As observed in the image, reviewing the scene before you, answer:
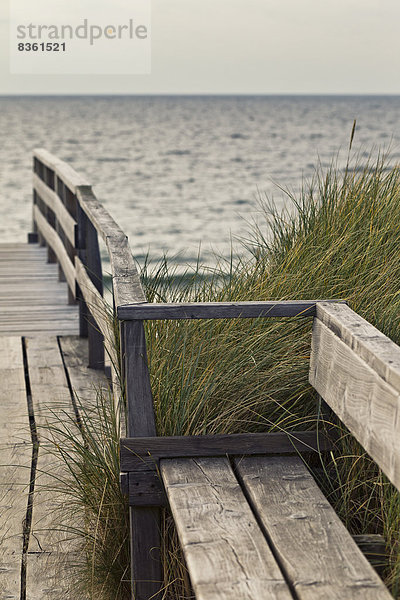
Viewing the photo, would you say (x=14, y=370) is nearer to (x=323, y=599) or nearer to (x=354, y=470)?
(x=354, y=470)

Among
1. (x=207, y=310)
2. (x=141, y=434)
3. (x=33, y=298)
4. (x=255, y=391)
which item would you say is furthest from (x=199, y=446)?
(x=33, y=298)

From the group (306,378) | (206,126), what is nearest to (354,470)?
(306,378)

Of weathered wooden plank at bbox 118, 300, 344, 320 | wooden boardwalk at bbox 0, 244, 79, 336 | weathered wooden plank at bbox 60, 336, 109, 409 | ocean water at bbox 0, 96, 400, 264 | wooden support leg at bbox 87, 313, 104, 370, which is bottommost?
ocean water at bbox 0, 96, 400, 264

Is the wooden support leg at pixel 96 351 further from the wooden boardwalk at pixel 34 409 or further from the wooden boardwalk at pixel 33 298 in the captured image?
the wooden boardwalk at pixel 33 298

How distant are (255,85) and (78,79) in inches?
949

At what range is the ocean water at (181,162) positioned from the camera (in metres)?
18.2

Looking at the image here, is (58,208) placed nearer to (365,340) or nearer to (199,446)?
(199,446)

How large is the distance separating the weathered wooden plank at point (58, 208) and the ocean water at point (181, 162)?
2.34 ft

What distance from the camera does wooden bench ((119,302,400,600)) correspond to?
5.64ft

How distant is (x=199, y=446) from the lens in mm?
2348

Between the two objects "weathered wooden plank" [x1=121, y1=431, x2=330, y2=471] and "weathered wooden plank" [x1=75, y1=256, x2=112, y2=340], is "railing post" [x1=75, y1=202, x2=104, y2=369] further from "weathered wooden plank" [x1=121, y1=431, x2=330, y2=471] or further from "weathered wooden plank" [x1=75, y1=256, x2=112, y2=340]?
"weathered wooden plank" [x1=121, y1=431, x2=330, y2=471]

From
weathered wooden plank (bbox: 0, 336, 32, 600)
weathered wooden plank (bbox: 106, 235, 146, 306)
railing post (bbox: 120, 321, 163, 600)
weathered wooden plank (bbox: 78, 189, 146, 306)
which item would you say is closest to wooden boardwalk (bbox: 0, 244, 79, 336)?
weathered wooden plank (bbox: 0, 336, 32, 600)

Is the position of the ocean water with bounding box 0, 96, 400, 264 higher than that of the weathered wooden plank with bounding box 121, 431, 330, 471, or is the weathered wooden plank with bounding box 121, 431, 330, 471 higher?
the weathered wooden plank with bounding box 121, 431, 330, 471

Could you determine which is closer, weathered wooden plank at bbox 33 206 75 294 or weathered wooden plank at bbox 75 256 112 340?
weathered wooden plank at bbox 75 256 112 340
